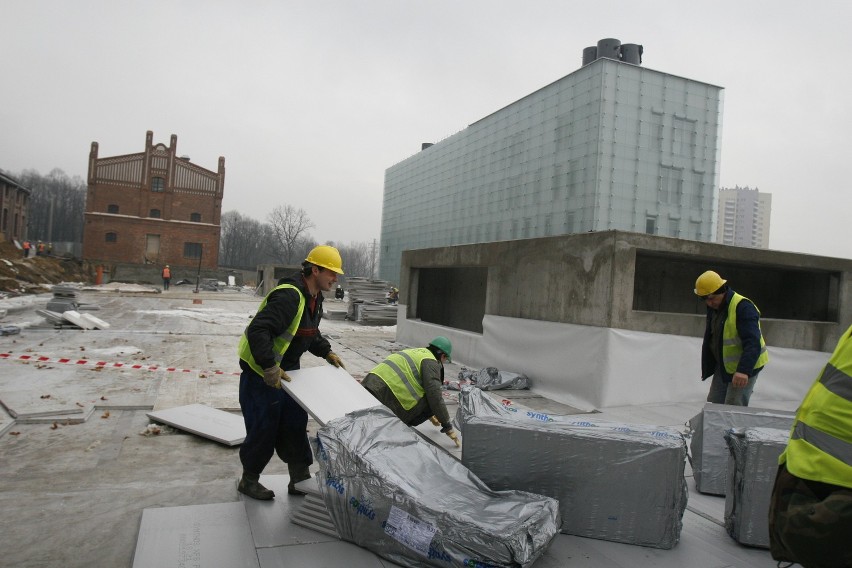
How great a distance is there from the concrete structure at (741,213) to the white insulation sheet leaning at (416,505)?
99.1 meters

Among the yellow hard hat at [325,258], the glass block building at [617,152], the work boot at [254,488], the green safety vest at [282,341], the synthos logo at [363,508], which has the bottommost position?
the work boot at [254,488]

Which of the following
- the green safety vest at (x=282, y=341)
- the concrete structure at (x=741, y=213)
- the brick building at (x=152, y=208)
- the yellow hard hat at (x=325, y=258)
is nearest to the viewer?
the green safety vest at (x=282, y=341)

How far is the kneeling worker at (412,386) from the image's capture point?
5.02m

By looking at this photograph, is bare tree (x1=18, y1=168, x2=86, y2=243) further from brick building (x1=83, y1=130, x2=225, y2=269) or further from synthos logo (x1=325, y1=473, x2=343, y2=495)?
synthos logo (x1=325, y1=473, x2=343, y2=495)

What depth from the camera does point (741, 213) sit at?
9162 centimetres

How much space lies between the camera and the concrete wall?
8.49 metres

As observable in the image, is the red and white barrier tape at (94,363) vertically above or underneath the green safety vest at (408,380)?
underneath

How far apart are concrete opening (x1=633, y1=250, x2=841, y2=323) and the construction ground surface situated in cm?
252

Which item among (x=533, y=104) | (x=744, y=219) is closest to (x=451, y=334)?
(x=533, y=104)

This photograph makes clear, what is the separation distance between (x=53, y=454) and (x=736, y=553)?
17.9 ft

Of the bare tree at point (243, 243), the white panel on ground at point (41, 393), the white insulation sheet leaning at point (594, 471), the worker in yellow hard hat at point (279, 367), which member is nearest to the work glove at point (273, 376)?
the worker in yellow hard hat at point (279, 367)

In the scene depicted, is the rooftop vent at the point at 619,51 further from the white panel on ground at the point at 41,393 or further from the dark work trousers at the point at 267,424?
the dark work trousers at the point at 267,424

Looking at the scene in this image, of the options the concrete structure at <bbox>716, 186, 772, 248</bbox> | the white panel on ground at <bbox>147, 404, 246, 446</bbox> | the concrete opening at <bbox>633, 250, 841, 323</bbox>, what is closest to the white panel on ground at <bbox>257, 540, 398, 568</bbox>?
the white panel on ground at <bbox>147, 404, 246, 446</bbox>

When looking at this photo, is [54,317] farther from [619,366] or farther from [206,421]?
[619,366]
